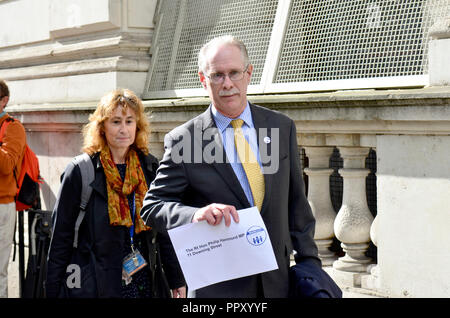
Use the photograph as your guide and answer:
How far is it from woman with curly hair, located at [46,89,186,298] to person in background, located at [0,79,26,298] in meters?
1.87

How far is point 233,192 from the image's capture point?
9.09 feet

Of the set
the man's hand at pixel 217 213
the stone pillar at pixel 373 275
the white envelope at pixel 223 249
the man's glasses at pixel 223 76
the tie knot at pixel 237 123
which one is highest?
the man's glasses at pixel 223 76

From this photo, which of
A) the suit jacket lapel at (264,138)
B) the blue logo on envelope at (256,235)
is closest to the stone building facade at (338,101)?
the suit jacket lapel at (264,138)

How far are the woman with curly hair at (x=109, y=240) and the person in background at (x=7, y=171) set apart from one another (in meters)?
1.87

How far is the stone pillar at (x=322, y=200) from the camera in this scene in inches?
192

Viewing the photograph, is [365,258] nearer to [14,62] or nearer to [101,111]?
[101,111]

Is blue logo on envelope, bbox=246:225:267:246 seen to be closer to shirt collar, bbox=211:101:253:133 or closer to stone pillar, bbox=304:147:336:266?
shirt collar, bbox=211:101:253:133

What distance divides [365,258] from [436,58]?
1420 mm

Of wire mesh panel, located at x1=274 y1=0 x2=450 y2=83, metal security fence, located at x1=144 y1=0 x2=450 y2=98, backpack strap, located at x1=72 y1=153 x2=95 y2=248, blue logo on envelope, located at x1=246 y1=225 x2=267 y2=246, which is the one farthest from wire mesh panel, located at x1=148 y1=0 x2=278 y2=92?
blue logo on envelope, located at x1=246 y1=225 x2=267 y2=246

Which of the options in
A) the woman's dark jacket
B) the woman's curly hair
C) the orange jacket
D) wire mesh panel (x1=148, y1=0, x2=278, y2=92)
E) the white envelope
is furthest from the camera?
wire mesh panel (x1=148, y1=0, x2=278, y2=92)

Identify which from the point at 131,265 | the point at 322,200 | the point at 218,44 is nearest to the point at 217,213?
the point at 218,44

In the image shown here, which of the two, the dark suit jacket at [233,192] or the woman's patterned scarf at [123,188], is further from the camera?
the woman's patterned scarf at [123,188]

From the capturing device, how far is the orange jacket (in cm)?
555

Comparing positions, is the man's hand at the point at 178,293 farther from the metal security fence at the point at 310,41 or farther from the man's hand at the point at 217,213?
the metal security fence at the point at 310,41
